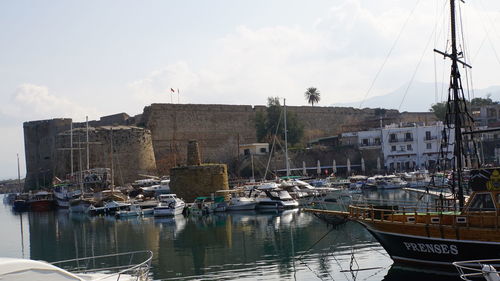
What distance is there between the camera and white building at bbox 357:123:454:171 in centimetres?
5762

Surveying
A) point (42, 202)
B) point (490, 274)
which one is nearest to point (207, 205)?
point (42, 202)

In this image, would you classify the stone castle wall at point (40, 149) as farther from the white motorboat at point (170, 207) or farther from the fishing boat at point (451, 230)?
the fishing boat at point (451, 230)

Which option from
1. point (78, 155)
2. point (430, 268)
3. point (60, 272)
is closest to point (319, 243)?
point (430, 268)

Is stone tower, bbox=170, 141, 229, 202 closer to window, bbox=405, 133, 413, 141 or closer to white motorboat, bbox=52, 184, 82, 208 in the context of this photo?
white motorboat, bbox=52, 184, 82, 208

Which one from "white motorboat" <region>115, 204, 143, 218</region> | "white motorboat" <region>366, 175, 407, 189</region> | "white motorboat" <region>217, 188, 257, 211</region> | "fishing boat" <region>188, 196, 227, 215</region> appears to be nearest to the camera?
"fishing boat" <region>188, 196, 227, 215</region>

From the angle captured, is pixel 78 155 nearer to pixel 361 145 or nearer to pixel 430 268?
pixel 361 145

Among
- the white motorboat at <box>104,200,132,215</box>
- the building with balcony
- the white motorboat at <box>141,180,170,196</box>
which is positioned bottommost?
the white motorboat at <box>104,200,132,215</box>

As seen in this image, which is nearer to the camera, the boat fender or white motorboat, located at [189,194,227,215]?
the boat fender

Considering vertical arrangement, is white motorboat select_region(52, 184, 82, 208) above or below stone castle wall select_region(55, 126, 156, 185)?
below

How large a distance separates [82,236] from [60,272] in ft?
66.1

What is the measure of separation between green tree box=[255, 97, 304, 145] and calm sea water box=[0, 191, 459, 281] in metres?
25.2

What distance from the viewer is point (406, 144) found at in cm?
5834

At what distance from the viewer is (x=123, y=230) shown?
30.1m

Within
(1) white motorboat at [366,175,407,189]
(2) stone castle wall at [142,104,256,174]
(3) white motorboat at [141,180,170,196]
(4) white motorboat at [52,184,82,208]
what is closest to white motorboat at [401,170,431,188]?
(1) white motorboat at [366,175,407,189]
